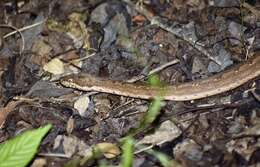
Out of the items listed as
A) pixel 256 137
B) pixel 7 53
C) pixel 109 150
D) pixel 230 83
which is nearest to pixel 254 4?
pixel 230 83

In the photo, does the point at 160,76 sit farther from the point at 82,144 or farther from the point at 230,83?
the point at 82,144

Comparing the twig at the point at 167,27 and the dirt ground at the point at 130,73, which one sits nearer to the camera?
the dirt ground at the point at 130,73

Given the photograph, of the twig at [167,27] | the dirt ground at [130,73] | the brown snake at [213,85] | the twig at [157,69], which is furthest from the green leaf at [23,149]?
the twig at [167,27]

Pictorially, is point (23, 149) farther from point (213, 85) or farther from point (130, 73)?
point (213, 85)

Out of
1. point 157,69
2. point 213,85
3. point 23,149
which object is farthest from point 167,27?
point 23,149

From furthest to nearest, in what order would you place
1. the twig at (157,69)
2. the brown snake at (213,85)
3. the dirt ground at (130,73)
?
the twig at (157,69) < the brown snake at (213,85) < the dirt ground at (130,73)

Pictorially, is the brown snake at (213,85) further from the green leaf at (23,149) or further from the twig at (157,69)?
the green leaf at (23,149)

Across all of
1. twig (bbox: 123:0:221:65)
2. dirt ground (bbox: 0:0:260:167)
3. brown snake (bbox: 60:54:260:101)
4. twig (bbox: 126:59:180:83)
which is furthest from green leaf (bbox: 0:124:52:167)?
twig (bbox: 123:0:221:65)
